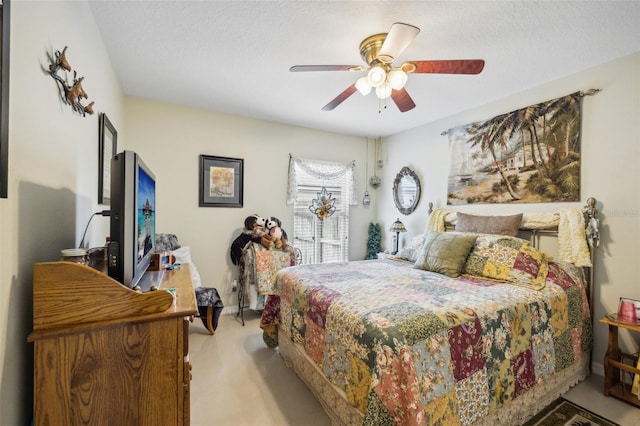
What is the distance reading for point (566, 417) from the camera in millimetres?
1785

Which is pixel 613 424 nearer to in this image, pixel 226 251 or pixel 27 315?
pixel 27 315

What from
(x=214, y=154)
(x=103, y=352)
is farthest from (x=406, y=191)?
(x=103, y=352)

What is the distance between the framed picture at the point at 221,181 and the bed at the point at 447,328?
62.1 inches

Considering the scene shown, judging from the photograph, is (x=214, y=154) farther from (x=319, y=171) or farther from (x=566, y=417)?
(x=566, y=417)

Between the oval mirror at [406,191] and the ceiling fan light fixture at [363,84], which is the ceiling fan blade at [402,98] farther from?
the oval mirror at [406,191]

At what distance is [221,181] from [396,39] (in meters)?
2.66

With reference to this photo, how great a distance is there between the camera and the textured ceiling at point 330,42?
1716 mm

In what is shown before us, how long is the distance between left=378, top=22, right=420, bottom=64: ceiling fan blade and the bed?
1504 mm

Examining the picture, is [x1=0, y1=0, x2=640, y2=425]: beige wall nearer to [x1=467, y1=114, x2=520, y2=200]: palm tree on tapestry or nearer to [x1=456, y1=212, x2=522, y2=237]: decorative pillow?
[x1=467, y1=114, x2=520, y2=200]: palm tree on tapestry

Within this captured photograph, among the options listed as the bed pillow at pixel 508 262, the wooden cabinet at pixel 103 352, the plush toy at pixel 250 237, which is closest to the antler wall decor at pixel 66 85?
the wooden cabinet at pixel 103 352

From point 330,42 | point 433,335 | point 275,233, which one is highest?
point 330,42

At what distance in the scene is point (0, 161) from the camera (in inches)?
31.5

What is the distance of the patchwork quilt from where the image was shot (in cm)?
125

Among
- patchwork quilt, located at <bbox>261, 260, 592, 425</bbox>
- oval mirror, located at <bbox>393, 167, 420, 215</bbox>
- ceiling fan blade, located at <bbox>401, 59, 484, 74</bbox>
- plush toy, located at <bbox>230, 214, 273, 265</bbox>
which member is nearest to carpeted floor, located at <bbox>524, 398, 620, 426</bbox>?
patchwork quilt, located at <bbox>261, 260, 592, 425</bbox>
